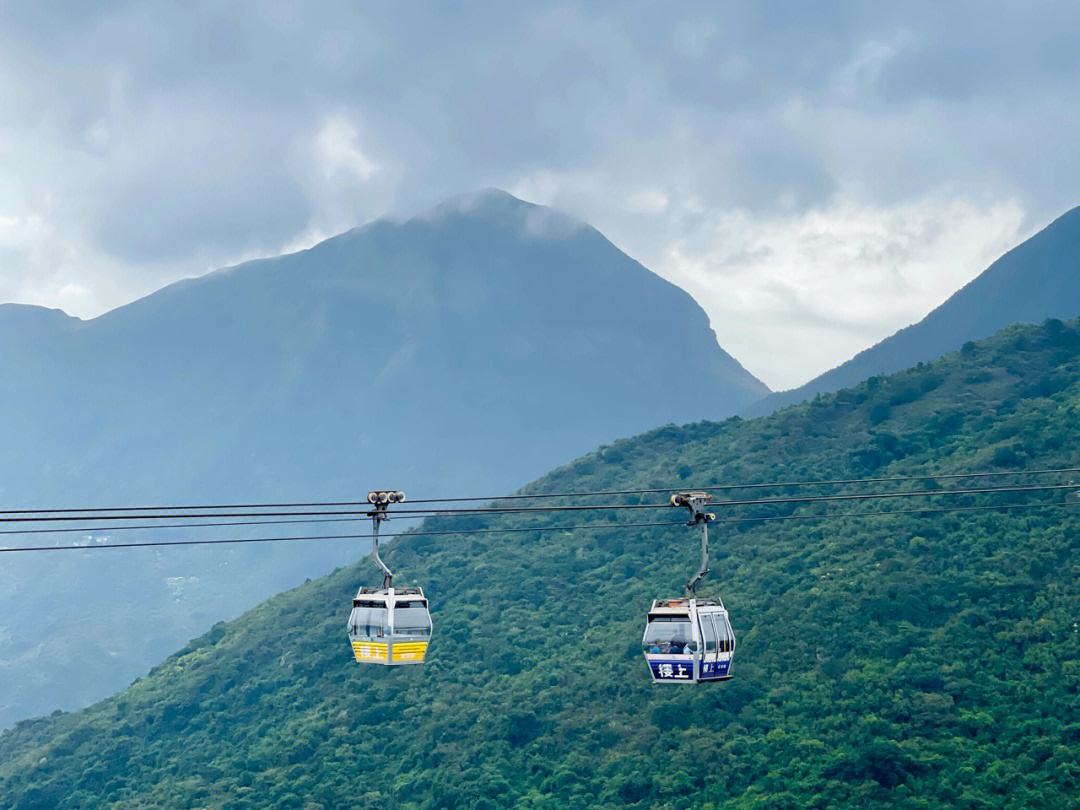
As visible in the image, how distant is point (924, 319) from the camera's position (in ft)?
533

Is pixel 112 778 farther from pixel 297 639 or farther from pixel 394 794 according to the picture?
pixel 394 794

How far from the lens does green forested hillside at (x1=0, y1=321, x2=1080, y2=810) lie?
5456cm

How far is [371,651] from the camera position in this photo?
22.5 meters

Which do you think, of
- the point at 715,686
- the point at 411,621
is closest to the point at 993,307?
the point at 715,686

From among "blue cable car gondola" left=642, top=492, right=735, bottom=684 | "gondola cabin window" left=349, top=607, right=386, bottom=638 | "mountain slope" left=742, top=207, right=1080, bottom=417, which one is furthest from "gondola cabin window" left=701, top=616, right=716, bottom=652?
"mountain slope" left=742, top=207, right=1080, bottom=417

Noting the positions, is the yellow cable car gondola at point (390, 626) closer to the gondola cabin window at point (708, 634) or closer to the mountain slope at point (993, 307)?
the gondola cabin window at point (708, 634)

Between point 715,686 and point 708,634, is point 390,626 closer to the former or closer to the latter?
point 708,634

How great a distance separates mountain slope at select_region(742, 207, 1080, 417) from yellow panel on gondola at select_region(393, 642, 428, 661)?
435 ft

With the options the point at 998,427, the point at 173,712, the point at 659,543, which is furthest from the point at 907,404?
the point at 173,712

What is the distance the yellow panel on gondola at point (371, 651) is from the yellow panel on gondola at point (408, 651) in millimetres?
191

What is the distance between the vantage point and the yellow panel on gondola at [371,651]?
73.2 ft

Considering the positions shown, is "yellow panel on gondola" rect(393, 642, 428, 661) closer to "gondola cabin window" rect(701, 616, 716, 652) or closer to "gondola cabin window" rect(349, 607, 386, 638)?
"gondola cabin window" rect(349, 607, 386, 638)

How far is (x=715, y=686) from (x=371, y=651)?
41.5m

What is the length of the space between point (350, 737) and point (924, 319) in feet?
361
